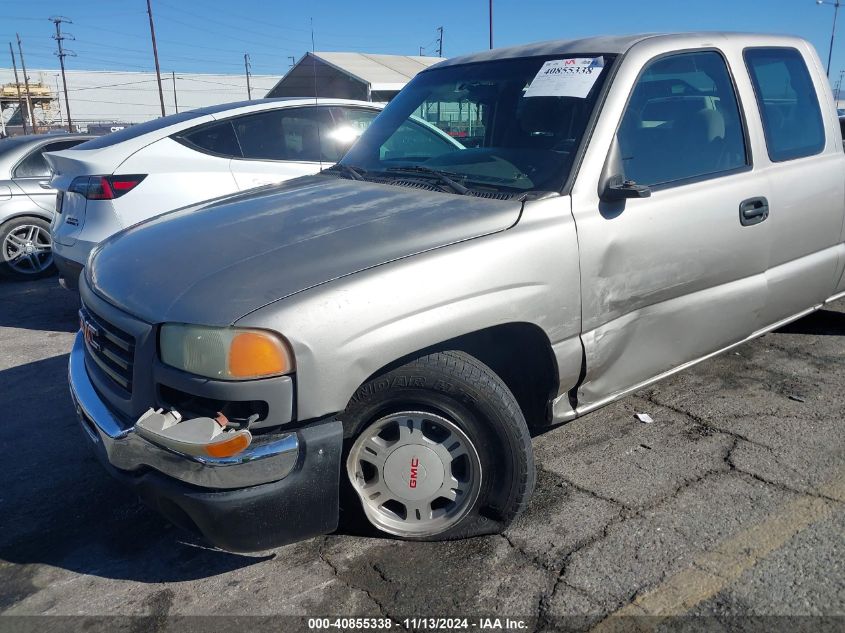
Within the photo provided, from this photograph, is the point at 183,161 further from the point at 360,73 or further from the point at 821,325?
the point at 360,73

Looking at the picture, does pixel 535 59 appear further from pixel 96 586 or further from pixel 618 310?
pixel 96 586

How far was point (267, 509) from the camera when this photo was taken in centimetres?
224

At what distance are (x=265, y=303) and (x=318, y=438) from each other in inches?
18.0

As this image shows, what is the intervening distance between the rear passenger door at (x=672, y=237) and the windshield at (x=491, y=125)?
0.20 m

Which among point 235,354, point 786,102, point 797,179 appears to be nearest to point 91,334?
point 235,354

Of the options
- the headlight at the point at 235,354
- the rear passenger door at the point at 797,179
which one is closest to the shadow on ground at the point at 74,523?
the headlight at the point at 235,354

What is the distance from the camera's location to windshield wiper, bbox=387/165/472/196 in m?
2.98

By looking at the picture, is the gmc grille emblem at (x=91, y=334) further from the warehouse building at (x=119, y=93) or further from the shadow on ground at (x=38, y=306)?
the warehouse building at (x=119, y=93)

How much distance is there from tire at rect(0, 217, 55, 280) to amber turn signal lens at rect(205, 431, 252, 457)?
631cm

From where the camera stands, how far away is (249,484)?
2.20 m

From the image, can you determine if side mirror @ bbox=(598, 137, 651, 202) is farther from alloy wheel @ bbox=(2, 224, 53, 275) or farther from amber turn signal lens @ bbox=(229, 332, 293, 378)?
alloy wheel @ bbox=(2, 224, 53, 275)

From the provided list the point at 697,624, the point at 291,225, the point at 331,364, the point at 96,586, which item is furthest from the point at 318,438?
the point at 697,624

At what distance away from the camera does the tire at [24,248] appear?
750 centimetres

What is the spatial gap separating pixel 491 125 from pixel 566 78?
43 cm
